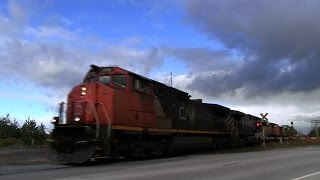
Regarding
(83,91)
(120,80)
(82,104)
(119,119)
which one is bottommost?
(119,119)

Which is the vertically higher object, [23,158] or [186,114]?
[186,114]

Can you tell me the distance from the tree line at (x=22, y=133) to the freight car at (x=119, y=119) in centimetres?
1402

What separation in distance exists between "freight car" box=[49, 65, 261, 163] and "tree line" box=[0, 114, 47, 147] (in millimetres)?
14015

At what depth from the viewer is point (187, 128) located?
2780 cm

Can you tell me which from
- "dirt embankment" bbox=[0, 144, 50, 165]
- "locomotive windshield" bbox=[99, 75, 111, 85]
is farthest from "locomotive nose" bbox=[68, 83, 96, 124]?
"dirt embankment" bbox=[0, 144, 50, 165]

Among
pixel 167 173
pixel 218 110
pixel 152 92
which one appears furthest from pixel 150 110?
pixel 218 110

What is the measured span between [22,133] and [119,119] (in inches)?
890

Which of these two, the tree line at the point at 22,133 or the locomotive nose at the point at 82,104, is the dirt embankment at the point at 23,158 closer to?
the locomotive nose at the point at 82,104

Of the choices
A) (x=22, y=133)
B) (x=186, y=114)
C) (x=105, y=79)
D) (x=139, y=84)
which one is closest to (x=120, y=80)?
(x=105, y=79)

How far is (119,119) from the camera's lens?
20297mm

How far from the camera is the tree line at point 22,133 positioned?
36.7m

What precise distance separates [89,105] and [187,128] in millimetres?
9379

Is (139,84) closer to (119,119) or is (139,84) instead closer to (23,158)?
(119,119)

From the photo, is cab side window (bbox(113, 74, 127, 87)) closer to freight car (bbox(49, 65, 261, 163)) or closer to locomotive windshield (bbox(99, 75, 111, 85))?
freight car (bbox(49, 65, 261, 163))
